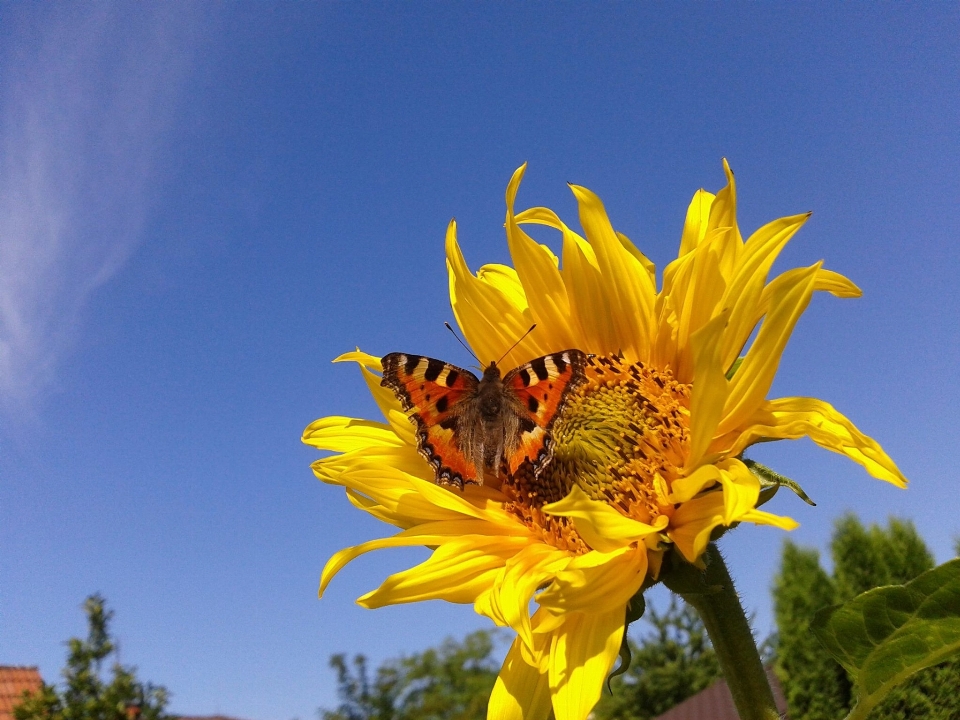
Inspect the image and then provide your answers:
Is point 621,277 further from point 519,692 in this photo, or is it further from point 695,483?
point 519,692

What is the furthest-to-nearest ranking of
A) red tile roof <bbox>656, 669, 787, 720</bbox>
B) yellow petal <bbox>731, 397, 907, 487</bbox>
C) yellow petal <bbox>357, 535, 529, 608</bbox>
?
red tile roof <bbox>656, 669, 787, 720</bbox>, yellow petal <bbox>357, 535, 529, 608</bbox>, yellow petal <bbox>731, 397, 907, 487</bbox>

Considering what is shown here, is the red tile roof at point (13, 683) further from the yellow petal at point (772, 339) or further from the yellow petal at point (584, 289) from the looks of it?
the yellow petal at point (772, 339)

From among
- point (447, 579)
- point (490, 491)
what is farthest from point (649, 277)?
point (447, 579)

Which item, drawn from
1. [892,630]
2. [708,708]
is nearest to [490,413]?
[892,630]

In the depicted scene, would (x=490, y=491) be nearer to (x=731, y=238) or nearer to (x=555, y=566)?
(x=555, y=566)

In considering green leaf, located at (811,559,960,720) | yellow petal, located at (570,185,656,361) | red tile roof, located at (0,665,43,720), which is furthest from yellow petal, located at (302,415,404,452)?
red tile roof, located at (0,665,43,720)

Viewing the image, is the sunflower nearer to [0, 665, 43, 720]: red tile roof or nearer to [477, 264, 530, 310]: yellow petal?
[477, 264, 530, 310]: yellow petal
